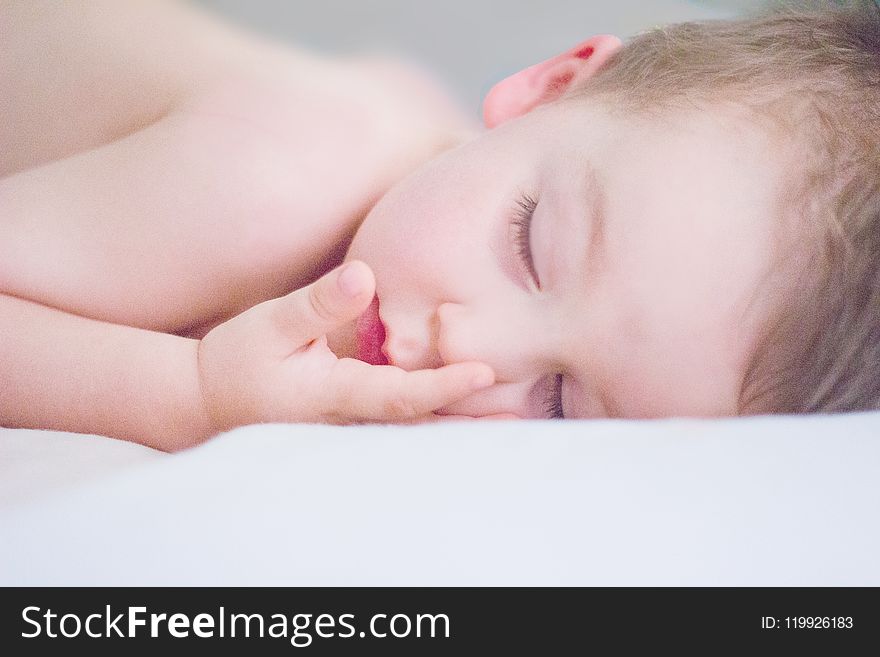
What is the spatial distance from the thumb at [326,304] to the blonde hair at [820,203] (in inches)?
13.2

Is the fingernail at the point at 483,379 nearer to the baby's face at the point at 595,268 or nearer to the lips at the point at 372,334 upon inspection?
the baby's face at the point at 595,268

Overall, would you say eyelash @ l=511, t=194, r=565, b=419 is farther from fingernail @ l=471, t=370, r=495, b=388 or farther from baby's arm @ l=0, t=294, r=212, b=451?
baby's arm @ l=0, t=294, r=212, b=451

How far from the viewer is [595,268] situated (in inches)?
24.5

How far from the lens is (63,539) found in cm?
32

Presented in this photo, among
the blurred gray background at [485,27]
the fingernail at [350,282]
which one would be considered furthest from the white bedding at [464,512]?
the blurred gray background at [485,27]

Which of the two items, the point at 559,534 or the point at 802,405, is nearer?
the point at 559,534

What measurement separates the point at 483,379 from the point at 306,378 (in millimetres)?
154

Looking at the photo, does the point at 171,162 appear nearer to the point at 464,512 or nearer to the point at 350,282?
the point at 350,282

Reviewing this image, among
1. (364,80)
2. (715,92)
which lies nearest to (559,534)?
(715,92)

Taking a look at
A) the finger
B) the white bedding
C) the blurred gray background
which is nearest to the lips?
the finger

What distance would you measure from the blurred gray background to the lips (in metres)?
0.72

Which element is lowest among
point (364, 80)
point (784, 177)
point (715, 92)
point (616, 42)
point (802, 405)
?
point (802, 405)
